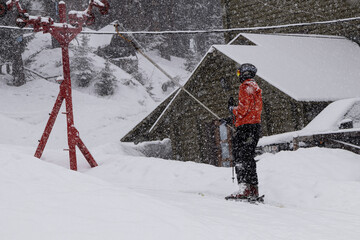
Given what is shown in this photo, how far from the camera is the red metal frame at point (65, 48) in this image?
30.7 feet

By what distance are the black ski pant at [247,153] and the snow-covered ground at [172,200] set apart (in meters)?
0.49

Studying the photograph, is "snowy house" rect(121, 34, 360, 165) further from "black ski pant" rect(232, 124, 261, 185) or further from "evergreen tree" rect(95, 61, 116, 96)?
"evergreen tree" rect(95, 61, 116, 96)

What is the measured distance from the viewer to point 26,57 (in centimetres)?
3178

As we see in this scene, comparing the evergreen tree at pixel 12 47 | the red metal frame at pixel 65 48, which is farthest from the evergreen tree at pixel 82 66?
the red metal frame at pixel 65 48

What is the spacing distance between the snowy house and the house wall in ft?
2.08

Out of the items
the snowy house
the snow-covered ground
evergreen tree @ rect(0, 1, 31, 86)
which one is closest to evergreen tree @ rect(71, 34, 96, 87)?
evergreen tree @ rect(0, 1, 31, 86)

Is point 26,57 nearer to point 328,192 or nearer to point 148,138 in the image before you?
point 148,138

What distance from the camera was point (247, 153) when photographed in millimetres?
6625

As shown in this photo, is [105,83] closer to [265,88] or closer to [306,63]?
[306,63]

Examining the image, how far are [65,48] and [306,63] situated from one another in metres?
8.24

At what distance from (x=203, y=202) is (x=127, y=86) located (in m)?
25.7

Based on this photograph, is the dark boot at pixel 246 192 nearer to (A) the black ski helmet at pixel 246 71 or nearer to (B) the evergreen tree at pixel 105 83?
(A) the black ski helmet at pixel 246 71

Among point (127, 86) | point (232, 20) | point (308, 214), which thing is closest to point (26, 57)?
point (127, 86)

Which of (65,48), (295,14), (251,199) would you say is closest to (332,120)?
(251,199)
